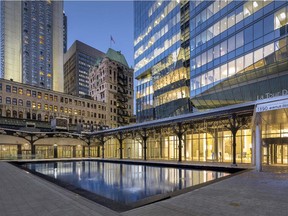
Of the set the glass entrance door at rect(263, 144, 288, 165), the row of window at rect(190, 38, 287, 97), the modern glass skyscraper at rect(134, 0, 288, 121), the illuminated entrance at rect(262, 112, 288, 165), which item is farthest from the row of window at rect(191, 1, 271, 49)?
the glass entrance door at rect(263, 144, 288, 165)

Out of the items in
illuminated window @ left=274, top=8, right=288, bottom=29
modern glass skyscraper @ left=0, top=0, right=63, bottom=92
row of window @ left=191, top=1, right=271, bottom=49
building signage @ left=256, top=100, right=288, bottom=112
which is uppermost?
modern glass skyscraper @ left=0, top=0, right=63, bottom=92

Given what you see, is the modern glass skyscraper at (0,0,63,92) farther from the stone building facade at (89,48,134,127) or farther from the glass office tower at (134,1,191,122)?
the glass office tower at (134,1,191,122)

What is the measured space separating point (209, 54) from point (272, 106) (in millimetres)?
21017

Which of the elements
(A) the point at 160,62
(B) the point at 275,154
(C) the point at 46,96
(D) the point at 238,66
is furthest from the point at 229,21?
(C) the point at 46,96

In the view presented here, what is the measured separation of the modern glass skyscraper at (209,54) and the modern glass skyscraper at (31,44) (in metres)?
96.7

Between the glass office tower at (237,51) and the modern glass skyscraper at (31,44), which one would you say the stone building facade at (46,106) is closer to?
the glass office tower at (237,51)

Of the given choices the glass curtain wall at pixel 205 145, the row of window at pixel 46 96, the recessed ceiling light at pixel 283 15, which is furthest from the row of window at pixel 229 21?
the row of window at pixel 46 96

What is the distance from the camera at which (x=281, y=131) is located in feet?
87.4

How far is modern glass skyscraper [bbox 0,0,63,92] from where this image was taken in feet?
437

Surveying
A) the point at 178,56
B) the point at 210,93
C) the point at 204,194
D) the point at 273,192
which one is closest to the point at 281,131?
the point at 210,93

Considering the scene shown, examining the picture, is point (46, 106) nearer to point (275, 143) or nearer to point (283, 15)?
point (275, 143)

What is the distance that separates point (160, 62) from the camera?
52.7 m

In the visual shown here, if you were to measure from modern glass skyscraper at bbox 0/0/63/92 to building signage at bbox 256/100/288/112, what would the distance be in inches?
5381

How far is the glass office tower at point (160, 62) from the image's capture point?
46.3 m
